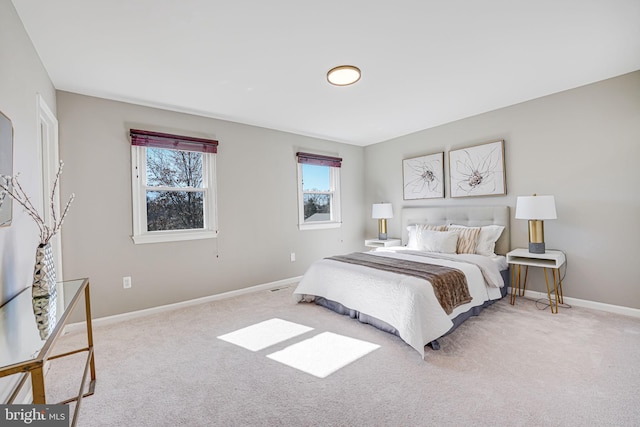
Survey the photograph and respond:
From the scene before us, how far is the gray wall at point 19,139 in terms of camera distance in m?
1.53

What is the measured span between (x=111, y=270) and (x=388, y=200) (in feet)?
13.8

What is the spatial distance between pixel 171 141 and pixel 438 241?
11.8ft

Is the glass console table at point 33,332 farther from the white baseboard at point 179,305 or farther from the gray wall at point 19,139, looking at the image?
the white baseboard at point 179,305

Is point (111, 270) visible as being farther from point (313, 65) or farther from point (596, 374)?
point (596, 374)

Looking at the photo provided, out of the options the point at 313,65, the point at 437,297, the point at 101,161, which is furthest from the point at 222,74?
the point at 437,297

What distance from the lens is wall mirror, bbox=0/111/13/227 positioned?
144 cm

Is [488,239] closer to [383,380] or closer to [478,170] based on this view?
[478,170]

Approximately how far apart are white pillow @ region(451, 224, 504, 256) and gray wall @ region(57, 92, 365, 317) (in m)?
2.35

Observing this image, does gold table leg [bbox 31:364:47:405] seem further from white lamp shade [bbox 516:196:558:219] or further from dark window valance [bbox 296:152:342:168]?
dark window valance [bbox 296:152:342:168]

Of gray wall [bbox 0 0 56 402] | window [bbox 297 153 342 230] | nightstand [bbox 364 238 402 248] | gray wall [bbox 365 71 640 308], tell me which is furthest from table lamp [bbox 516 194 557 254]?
gray wall [bbox 0 0 56 402]

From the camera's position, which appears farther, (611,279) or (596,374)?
(611,279)

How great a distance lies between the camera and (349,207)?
5.41m

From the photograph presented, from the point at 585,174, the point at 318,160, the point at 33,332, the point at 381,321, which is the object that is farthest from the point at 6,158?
the point at 585,174

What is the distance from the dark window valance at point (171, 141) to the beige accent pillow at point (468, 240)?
3.44 metres
